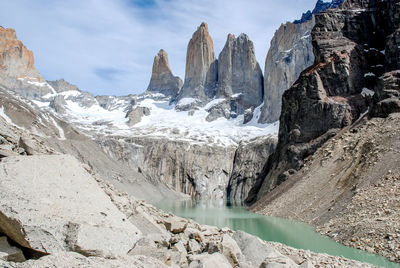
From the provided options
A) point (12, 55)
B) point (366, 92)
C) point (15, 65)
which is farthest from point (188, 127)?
point (12, 55)

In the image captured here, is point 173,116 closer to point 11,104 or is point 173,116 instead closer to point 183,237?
point 11,104

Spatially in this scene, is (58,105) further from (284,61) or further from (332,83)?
(332,83)

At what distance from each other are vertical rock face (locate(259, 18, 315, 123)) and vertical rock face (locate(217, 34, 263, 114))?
45.9ft

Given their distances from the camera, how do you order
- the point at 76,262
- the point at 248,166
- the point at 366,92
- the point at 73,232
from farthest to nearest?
the point at 248,166
the point at 366,92
the point at 73,232
the point at 76,262

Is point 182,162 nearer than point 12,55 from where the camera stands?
Yes

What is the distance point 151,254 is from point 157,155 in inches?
3997

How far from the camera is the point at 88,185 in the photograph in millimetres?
8336

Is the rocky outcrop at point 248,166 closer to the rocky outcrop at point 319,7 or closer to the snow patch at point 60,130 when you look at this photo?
the snow patch at point 60,130

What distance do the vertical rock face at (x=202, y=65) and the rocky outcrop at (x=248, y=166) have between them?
6667cm

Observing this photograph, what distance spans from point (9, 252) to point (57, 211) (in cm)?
116

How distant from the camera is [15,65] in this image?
189250 millimetres

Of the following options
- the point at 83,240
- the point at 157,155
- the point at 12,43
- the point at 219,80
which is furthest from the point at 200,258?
the point at 12,43

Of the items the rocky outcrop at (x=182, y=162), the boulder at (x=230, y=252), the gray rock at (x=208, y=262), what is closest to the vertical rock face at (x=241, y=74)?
the rocky outcrop at (x=182, y=162)

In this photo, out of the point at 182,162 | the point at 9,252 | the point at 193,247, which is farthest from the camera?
the point at 182,162
